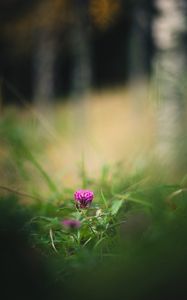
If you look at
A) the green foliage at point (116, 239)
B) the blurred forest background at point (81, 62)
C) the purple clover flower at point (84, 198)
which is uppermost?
the blurred forest background at point (81, 62)

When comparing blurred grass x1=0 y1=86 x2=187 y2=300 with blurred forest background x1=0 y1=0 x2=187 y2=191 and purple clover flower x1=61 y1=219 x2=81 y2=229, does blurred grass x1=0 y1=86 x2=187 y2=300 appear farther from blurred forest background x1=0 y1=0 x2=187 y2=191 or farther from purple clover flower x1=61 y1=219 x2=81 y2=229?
blurred forest background x1=0 y1=0 x2=187 y2=191

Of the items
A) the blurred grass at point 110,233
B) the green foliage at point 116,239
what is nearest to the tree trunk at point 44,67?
the blurred grass at point 110,233

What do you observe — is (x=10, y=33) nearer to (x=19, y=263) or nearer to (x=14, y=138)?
(x=14, y=138)

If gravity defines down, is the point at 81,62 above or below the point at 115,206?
above

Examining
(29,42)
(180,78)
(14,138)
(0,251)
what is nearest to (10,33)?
(29,42)

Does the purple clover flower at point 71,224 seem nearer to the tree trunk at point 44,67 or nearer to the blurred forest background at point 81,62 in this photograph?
the blurred forest background at point 81,62

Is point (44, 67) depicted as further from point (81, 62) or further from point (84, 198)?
point (84, 198)

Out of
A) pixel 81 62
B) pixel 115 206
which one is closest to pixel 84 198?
pixel 115 206

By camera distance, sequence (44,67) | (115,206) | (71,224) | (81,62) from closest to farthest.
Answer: (71,224), (115,206), (81,62), (44,67)

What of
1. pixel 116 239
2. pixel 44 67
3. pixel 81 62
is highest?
pixel 44 67

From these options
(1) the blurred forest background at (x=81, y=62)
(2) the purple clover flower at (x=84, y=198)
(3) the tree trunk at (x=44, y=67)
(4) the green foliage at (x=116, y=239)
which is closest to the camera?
(4) the green foliage at (x=116, y=239)

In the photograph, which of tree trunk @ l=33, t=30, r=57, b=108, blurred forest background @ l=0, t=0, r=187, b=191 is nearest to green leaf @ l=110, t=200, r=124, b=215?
blurred forest background @ l=0, t=0, r=187, b=191
